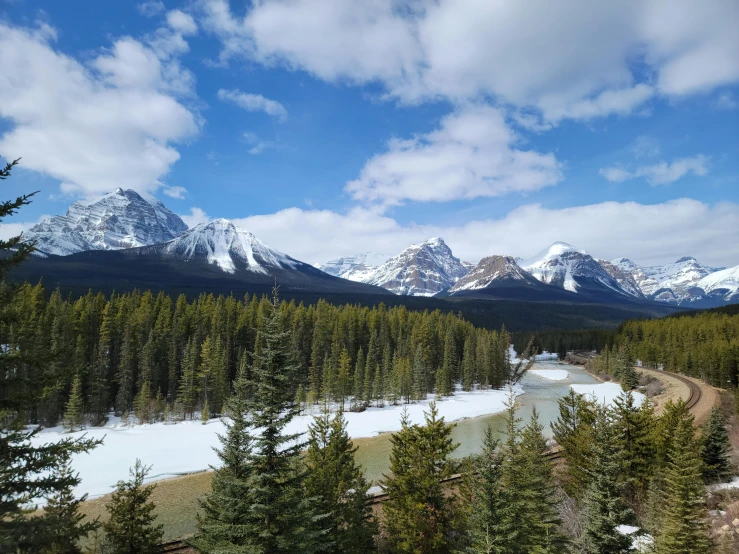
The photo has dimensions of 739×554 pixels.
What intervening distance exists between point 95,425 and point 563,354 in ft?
577

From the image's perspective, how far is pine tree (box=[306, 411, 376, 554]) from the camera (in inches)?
781

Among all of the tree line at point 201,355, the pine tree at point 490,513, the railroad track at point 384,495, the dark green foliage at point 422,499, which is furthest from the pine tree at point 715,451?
the tree line at point 201,355

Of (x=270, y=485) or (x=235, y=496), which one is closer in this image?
(x=270, y=485)

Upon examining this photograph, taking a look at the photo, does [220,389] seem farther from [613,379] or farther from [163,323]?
[613,379]

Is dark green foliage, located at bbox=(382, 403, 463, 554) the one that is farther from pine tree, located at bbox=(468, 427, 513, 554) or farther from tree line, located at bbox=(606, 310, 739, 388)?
tree line, located at bbox=(606, 310, 739, 388)

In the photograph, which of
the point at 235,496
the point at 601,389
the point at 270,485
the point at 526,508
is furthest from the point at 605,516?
the point at 601,389

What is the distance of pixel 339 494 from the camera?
74.5ft

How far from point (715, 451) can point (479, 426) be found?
1279 inches

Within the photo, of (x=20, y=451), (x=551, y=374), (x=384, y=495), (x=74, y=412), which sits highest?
(x=20, y=451)

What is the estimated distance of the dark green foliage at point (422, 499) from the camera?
69.3 ft

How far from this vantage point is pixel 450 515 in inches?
901

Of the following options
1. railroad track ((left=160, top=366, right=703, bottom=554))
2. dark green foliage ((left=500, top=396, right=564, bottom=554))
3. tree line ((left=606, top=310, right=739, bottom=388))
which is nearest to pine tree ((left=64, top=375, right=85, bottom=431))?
railroad track ((left=160, top=366, right=703, bottom=554))

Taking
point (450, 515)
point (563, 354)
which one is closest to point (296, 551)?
point (450, 515)

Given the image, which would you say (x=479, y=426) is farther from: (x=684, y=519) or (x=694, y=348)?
(x=694, y=348)
